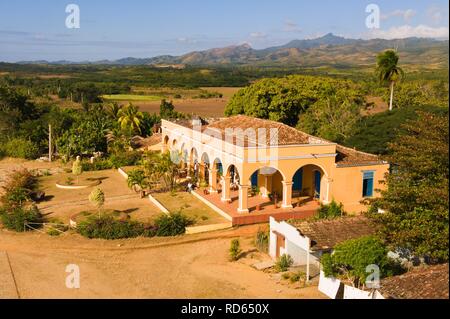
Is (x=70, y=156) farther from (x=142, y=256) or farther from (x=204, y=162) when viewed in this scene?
(x=142, y=256)

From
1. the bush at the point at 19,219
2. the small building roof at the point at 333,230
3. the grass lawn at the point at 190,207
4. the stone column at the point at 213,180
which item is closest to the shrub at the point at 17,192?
the bush at the point at 19,219

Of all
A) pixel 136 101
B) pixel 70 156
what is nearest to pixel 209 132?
pixel 70 156

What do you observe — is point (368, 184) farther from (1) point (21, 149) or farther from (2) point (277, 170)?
(1) point (21, 149)

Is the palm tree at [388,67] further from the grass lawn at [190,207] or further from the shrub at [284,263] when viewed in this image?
the shrub at [284,263]

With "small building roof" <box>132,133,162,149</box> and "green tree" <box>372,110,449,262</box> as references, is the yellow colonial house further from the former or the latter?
"small building roof" <box>132,133,162,149</box>

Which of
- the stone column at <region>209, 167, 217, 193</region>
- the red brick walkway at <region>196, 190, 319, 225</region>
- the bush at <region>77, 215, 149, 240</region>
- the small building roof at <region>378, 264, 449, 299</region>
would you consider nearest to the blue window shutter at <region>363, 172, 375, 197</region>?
the red brick walkway at <region>196, 190, 319, 225</region>

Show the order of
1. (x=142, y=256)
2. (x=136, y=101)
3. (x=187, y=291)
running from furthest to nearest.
→ (x=136, y=101) < (x=142, y=256) < (x=187, y=291)
